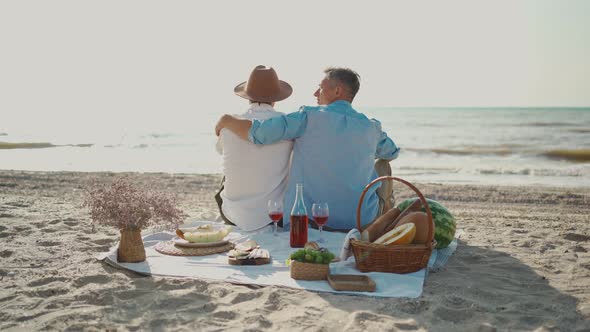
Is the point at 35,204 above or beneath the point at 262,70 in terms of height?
beneath

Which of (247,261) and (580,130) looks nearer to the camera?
(247,261)

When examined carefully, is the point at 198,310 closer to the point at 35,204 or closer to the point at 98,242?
the point at 98,242

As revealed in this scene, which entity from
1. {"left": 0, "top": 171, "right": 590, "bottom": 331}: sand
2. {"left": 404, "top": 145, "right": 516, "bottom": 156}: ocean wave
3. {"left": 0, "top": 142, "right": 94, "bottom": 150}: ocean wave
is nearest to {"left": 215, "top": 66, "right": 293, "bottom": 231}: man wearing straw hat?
{"left": 0, "top": 171, "right": 590, "bottom": 331}: sand

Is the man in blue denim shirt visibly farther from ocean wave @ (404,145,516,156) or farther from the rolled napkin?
ocean wave @ (404,145,516,156)

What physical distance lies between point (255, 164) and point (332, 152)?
707 millimetres

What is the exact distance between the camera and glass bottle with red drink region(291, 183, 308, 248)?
4.35 meters

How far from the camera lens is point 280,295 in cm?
339

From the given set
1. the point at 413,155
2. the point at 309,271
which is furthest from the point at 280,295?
the point at 413,155

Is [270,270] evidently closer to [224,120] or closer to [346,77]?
[224,120]

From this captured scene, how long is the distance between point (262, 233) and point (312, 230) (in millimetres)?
449

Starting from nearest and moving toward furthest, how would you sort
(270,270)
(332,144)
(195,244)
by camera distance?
(270,270) < (195,244) < (332,144)

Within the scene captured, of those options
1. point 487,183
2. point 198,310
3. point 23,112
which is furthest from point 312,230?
point 23,112

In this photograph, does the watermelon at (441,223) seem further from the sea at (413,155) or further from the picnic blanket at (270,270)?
the sea at (413,155)

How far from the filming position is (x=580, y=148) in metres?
18.8
